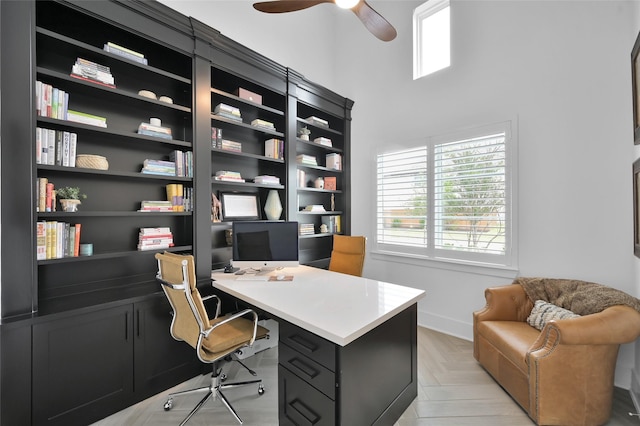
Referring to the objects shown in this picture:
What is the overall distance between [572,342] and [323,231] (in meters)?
2.76

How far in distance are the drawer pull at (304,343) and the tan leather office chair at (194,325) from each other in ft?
1.46

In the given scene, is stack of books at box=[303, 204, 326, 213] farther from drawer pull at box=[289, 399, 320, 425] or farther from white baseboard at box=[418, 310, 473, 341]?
drawer pull at box=[289, 399, 320, 425]

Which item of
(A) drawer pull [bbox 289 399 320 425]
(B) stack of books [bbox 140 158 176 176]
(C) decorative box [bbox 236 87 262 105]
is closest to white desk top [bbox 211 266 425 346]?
(A) drawer pull [bbox 289 399 320 425]

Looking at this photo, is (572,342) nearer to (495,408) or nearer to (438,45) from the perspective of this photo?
(495,408)

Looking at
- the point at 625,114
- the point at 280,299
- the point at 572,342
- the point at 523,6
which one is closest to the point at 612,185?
the point at 625,114

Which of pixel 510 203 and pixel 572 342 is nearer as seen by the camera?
pixel 572 342

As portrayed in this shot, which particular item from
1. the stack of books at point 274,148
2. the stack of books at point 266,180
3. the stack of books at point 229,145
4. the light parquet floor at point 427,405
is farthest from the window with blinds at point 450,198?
the stack of books at point 229,145

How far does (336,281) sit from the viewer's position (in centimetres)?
222

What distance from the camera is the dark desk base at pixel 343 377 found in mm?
1334

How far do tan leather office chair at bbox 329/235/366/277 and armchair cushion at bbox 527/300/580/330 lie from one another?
149cm

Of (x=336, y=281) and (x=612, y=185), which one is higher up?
(x=612, y=185)

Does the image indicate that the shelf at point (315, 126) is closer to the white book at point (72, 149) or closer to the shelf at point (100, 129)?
the shelf at point (100, 129)

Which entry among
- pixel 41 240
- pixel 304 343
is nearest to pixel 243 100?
pixel 41 240

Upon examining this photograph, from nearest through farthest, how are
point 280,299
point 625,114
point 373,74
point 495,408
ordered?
point 280,299, point 495,408, point 625,114, point 373,74
